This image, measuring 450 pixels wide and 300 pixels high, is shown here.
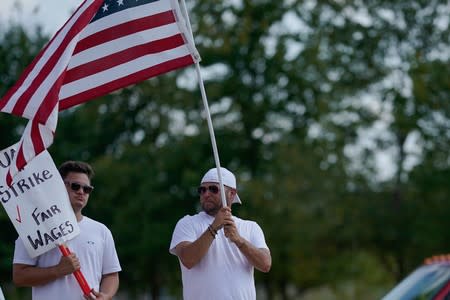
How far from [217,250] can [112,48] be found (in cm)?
169

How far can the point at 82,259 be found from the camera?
255 inches

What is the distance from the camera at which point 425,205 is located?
86.2 feet

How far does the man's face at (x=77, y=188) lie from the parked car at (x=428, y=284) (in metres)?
2.70

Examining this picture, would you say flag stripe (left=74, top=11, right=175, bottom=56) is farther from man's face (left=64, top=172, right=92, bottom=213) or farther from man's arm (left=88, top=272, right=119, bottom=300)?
man's arm (left=88, top=272, right=119, bottom=300)

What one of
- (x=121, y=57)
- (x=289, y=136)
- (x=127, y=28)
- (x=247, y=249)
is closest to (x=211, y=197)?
(x=247, y=249)

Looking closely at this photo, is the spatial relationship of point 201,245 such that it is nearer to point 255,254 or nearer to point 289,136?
point 255,254

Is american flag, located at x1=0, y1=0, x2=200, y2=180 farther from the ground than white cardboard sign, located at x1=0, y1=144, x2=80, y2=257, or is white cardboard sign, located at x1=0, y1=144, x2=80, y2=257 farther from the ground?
american flag, located at x1=0, y1=0, x2=200, y2=180

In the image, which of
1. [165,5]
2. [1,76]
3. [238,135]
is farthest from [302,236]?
[165,5]

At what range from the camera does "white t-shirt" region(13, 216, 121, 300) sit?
6391 millimetres

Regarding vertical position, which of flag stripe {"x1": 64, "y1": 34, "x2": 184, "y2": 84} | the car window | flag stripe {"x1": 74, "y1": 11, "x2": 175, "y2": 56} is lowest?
the car window

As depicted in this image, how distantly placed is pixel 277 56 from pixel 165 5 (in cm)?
1838

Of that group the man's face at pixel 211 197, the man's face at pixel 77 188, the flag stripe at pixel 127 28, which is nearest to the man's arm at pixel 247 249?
the man's face at pixel 211 197

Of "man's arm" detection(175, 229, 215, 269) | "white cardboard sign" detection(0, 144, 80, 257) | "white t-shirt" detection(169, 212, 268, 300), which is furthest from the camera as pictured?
"white t-shirt" detection(169, 212, 268, 300)

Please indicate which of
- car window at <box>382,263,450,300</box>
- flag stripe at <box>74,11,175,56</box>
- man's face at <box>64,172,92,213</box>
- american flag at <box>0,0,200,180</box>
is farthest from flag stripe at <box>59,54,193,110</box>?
car window at <box>382,263,450,300</box>
